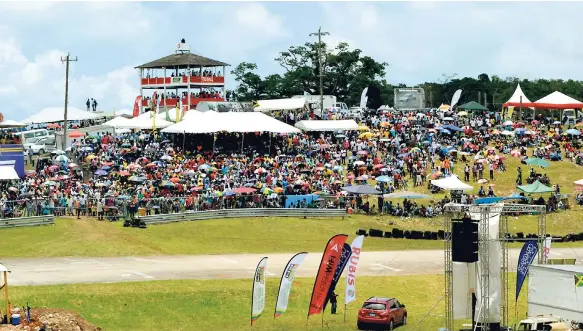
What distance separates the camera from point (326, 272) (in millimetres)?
38125

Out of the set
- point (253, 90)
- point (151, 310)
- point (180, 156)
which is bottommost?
point (151, 310)

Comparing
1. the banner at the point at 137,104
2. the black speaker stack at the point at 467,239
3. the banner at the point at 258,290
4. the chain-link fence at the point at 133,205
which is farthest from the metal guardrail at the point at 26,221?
the banner at the point at 137,104

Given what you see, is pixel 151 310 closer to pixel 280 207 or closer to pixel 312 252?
pixel 312 252

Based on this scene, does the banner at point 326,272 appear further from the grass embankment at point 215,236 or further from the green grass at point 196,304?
the grass embankment at point 215,236

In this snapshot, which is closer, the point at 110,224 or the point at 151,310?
the point at 151,310

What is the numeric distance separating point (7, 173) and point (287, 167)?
2058cm

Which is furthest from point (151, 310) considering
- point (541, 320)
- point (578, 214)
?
point (578, 214)

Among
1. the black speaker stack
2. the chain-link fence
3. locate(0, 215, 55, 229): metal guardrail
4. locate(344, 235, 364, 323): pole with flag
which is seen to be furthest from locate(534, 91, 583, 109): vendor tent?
the black speaker stack

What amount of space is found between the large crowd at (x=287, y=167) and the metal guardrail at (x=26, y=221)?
95 cm

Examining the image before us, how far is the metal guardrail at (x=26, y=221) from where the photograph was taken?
193 ft

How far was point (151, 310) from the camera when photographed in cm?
4094

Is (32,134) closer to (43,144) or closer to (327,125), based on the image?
(43,144)

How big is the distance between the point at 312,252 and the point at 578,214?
68.8 ft

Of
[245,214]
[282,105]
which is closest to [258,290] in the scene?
[245,214]
